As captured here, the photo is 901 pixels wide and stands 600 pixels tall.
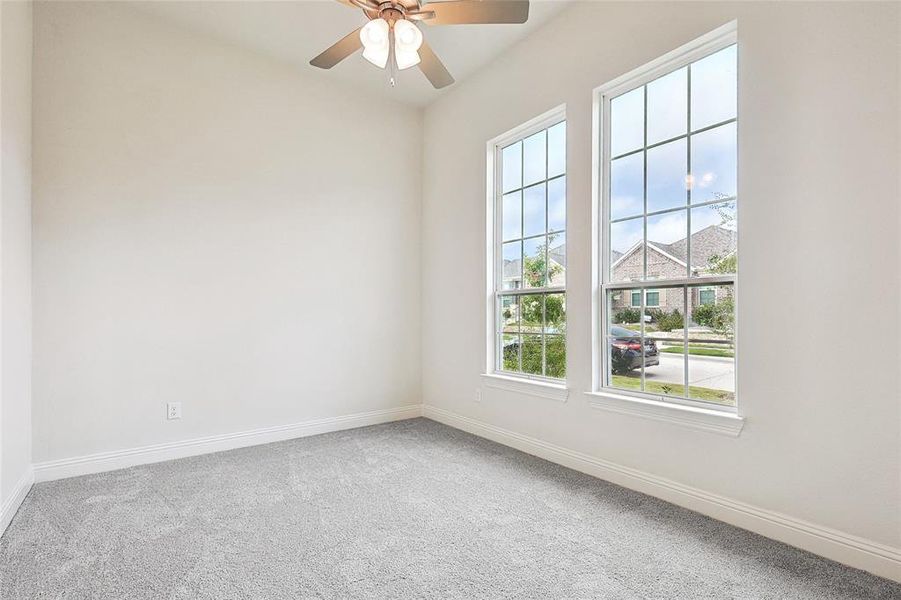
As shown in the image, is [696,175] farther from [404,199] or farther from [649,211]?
[404,199]

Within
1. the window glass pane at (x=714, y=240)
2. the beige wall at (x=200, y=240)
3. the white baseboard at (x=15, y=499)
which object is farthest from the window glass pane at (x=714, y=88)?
the white baseboard at (x=15, y=499)

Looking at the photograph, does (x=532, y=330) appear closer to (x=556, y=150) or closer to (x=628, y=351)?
(x=628, y=351)

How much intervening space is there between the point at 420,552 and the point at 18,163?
288 centimetres

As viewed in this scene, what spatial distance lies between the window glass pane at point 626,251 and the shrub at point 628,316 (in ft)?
0.62

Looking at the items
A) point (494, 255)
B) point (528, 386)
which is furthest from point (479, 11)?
point (528, 386)

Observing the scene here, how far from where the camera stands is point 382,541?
6.85 ft

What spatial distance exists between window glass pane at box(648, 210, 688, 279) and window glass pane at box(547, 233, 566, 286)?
659mm

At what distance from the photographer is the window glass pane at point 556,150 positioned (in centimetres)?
328

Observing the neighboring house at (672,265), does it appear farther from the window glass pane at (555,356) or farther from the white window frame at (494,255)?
the white window frame at (494,255)

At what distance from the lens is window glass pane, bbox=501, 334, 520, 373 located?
364 cm

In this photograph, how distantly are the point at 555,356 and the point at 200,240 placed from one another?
267 cm

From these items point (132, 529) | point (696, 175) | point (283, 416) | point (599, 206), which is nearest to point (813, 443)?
point (696, 175)

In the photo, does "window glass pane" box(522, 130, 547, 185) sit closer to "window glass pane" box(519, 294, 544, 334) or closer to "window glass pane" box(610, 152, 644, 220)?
"window glass pane" box(610, 152, 644, 220)

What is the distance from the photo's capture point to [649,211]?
271 centimetres
